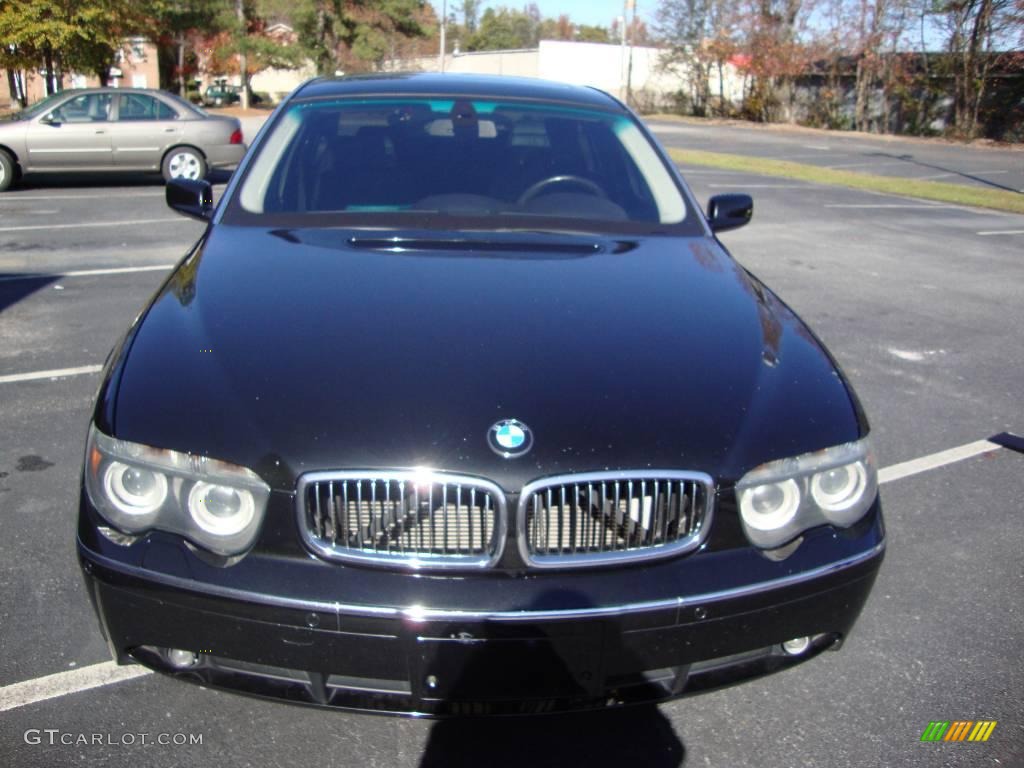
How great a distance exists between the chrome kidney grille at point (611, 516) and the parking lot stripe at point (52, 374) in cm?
406

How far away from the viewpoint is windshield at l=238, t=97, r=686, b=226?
3.63 meters

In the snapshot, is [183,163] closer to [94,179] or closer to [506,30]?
[94,179]

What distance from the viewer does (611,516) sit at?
2.14 m

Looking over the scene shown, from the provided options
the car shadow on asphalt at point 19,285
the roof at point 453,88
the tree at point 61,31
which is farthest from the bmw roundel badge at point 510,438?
the tree at point 61,31

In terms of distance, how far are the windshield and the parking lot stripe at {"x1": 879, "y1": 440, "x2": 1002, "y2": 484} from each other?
5.45 ft

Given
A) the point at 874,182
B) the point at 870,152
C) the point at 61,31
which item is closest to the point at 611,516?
the point at 874,182

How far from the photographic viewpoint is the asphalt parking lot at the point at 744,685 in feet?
8.06

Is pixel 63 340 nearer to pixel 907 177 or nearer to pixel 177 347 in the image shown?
pixel 177 347

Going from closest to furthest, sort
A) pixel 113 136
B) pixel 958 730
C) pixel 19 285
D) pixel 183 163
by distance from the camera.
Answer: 1. pixel 958 730
2. pixel 19 285
3. pixel 113 136
4. pixel 183 163

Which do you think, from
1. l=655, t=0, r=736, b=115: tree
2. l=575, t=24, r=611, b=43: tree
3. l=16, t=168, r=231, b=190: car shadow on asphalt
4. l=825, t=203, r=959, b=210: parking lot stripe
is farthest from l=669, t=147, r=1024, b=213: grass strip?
l=575, t=24, r=611, b=43: tree

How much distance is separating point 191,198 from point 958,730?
343cm

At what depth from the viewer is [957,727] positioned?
2.61m

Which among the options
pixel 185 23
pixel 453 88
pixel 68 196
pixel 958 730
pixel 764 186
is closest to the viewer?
pixel 958 730

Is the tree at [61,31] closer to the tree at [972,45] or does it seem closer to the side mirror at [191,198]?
the side mirror at [191,198]
